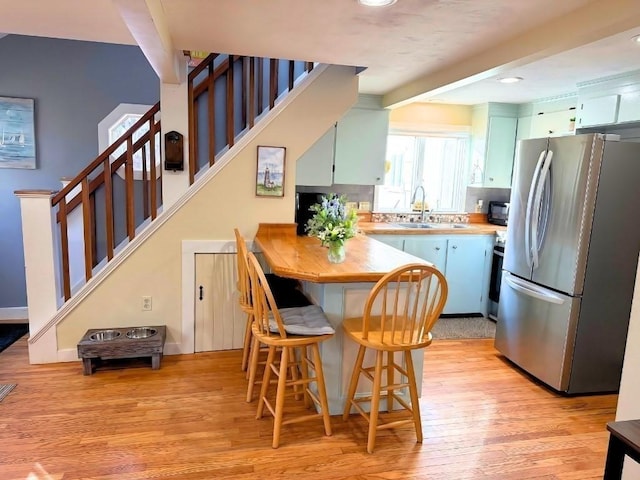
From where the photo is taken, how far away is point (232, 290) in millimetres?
3598

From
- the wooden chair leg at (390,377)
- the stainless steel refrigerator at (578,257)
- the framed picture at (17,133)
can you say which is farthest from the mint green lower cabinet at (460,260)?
the framed picture at (17,133)

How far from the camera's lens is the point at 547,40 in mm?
2248

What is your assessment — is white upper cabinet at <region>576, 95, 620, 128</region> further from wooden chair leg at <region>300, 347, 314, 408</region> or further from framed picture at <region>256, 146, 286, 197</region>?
wooden chair leg at <region>300, 347, 314, 408</region>

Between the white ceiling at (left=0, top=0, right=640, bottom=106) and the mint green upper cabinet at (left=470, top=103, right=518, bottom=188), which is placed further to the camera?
the mint green upper cabinet at (left=470, top=103, right=518, bottom=188)

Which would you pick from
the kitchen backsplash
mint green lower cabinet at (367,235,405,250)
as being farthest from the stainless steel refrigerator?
the kitchen backsplash

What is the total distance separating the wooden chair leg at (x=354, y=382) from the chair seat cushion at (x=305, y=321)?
0.20m

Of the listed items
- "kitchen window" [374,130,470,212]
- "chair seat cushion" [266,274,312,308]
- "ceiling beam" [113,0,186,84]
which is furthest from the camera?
"kitchen window" [374,130,470,212]

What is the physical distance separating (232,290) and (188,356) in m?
0.62

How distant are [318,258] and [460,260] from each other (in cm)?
231

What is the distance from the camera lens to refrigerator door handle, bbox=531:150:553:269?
10.4 feet

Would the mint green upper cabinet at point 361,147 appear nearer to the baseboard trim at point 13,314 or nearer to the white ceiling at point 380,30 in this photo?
the white ceiling at point 380,30

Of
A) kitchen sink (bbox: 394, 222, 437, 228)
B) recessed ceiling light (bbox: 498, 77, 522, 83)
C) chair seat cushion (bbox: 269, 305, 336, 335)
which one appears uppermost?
recessed ceiling light (bbox: 498, 77, 522, 83)

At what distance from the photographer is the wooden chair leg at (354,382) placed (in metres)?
2.51

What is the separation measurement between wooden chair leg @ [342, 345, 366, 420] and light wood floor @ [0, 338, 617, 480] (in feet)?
0.24
